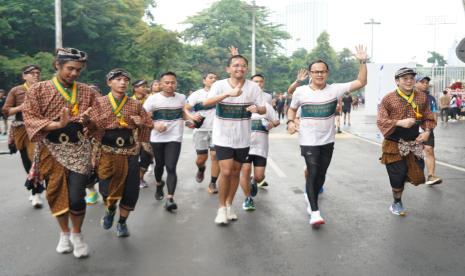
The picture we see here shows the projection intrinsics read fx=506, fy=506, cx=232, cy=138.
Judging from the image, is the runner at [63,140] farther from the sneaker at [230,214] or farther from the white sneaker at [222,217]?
the sneaker at [230,214]

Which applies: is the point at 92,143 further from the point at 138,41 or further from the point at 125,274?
the point at 138,41

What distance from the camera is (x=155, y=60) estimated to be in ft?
122

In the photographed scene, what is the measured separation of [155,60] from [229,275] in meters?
34.0

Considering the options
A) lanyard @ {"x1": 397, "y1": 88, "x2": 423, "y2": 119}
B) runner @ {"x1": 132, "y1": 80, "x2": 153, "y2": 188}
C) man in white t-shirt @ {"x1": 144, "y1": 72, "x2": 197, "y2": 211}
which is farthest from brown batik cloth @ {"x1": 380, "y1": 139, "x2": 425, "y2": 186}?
runner @ {"x1": 132, "y1": 80, "x2": 153, "y2": 188}

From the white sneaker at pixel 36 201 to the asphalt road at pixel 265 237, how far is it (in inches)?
8.1

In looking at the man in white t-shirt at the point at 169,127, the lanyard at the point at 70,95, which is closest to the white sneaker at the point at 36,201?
the man in white t-shirt at the point at 169,127

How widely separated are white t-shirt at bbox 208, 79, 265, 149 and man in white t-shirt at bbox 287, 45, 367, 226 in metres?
0.64

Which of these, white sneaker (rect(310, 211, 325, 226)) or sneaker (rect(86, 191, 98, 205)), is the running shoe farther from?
white sneaker (rect(310, 211, 325, 226))

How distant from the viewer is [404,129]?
6.32 m

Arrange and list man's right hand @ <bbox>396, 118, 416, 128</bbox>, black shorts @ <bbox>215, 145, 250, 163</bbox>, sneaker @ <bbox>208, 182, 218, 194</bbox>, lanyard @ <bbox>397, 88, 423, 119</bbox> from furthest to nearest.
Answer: sneaker @ <bbox>208, 182, 218, 194</bbox>, lanyard @ <bbox>397, 88, 423, 119</bbox>, man's right hand @ <bbox>396, 118, 416, 128</bbox>, black shorts @ <bbox>215, 145, 250, 163</bbox>

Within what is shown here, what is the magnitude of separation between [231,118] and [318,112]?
1.05m

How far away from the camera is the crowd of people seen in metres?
4.75

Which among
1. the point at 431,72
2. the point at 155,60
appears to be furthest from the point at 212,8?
the point at 431,72

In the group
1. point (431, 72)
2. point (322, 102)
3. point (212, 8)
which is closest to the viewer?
point (322, 102)
